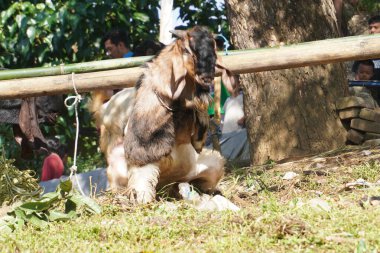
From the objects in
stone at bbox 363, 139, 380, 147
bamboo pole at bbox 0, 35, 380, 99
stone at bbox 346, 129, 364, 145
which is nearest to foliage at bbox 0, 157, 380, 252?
bamboo pole at bbox 0, 35, 380, 99

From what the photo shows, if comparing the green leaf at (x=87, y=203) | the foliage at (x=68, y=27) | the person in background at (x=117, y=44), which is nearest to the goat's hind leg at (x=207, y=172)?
the green leaf at (x=87, y=203)

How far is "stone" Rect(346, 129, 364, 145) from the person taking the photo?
928 centimetres

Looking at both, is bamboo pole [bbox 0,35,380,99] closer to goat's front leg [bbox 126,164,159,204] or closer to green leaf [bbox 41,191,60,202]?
goat's front leg [bbox 126,164,159,204]

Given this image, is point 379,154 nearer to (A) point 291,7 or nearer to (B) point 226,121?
(A) point 291,7

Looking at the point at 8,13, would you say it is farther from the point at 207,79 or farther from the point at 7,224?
the point at 7,224

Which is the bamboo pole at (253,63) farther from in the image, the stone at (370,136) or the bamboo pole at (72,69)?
the stone at (370,136)

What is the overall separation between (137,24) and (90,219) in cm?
677

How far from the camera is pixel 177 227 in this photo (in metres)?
5.37

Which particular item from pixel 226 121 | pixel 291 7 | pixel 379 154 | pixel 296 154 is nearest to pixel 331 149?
pixel 296 154

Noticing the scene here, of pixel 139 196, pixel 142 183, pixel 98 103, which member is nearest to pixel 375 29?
pixel 98 103

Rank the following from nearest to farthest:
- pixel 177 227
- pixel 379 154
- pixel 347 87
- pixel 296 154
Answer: pixel 177 227
pixel 379 154
pixel 296 154
pixel 347 87

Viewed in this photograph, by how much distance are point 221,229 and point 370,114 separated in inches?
184

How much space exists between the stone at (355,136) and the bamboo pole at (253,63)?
2.27m

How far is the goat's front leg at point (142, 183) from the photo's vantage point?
6.61m
